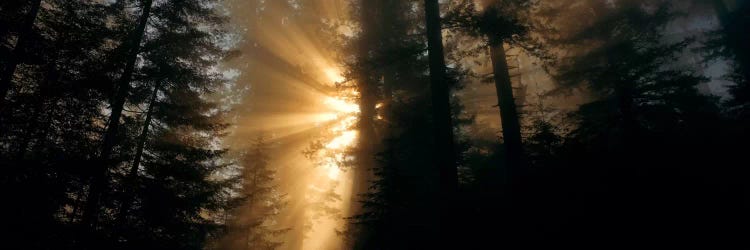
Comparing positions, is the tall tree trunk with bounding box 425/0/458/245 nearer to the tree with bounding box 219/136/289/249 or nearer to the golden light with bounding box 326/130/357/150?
the golden light with bounding box 326/130/357/150

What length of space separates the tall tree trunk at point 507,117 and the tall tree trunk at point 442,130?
175 cm

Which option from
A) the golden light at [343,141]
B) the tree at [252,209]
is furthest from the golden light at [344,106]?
the tree at [252,209]

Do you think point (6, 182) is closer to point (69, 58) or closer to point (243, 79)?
point (69, 58)

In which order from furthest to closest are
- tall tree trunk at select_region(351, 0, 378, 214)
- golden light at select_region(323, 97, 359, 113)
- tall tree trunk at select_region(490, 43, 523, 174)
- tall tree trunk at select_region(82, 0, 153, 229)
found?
golden light at select_region(323, 97, 359, 113), tall tree trunk at select_region(351, 0, 378, 214), tall tree trunk at select_region(490, 43, 523, 174), tall tree trunk at select_region(82, 0, 153, 229)

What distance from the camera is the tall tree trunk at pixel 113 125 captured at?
32.5 ft

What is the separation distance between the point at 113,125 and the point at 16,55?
10.3 ft

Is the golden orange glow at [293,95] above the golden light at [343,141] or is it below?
above

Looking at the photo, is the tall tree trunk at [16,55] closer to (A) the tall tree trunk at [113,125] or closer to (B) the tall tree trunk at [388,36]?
(A) the tall tree trunk at [113,125]

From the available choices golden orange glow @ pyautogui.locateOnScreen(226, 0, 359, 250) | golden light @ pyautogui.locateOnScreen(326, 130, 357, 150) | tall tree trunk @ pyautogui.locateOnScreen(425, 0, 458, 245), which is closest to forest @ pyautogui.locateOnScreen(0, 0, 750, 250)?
tall tree trunk @ pyautogui.locateOnScreen(425, 0, 458, 245)

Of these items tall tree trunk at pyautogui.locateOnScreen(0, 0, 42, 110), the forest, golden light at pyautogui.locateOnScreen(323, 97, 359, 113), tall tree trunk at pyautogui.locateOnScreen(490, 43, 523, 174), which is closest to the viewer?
the forest

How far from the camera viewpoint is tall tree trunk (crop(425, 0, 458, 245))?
9.17 metres

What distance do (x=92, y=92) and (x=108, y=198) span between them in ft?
10.7

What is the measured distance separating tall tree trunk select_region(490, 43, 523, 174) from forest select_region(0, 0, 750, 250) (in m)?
0.06

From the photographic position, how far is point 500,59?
45.4 feet
